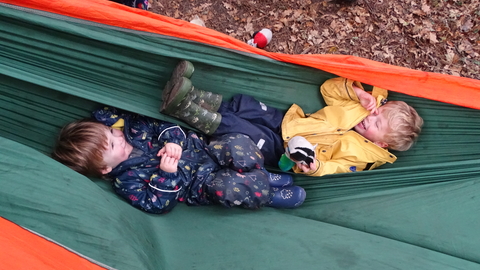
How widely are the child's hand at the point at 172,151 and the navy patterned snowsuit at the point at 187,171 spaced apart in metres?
0.08

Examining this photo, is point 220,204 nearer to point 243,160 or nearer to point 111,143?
point 243,160

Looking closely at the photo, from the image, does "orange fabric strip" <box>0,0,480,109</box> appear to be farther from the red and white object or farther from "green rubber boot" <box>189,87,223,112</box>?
the red and white object

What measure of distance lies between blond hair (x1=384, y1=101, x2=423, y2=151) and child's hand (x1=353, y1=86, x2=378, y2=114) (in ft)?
0.22

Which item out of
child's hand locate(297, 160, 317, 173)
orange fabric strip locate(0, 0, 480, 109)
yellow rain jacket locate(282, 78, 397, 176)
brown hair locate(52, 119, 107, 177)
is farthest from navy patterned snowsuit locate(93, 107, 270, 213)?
orange fabric strip locate(0, 0, 480, 109)

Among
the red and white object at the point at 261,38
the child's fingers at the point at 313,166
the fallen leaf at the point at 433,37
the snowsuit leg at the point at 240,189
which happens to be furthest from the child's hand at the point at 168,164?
the fallen leaf at the point at 433,37

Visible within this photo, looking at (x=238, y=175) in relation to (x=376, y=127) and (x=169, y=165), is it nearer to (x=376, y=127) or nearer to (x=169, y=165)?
(x=169, y=165)

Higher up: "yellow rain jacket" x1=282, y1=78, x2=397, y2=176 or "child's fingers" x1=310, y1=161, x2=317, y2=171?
"yellow rain jacket" x1=282, y1=78, x2=397, y2=176

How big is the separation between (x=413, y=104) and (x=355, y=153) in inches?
16.6

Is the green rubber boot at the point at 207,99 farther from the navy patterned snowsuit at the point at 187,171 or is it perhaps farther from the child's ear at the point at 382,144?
the child's ear at the point at 382,144

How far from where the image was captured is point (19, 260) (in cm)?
89

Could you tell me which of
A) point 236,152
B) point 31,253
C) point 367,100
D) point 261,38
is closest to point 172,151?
point 236,152

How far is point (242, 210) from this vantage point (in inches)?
71.5

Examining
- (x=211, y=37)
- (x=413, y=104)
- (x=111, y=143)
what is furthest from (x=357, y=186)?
(x=111, y=143)

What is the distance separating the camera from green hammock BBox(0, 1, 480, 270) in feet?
4.94
